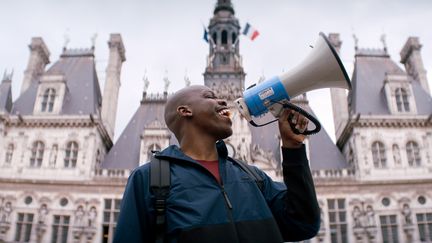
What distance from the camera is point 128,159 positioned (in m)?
27.6

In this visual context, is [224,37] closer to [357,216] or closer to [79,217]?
[357,216]

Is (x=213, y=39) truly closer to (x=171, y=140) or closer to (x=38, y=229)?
(x=171, y=140)

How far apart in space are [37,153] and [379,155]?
22.0 m

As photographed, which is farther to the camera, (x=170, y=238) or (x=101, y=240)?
(x=101, y=240)

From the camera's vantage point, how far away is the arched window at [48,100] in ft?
90.7

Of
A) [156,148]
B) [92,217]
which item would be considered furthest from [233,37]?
[92,217]

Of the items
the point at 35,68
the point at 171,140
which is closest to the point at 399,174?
the point at 171,140

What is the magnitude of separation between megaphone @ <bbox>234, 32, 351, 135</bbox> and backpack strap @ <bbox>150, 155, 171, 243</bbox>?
2.89 ft

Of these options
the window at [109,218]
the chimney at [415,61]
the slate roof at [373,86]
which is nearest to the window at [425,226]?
the slate roof at [373,86]

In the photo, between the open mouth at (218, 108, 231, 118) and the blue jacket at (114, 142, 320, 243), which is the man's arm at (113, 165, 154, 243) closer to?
the blue jacket at (114, 142, 320, 243)

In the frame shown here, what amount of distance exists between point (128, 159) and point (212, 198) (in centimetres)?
2544

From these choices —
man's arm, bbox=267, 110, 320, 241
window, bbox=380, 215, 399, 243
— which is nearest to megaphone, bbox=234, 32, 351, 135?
man's arm, bbox=267, 110, 320, 241

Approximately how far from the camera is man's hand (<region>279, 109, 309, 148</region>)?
3.18 m

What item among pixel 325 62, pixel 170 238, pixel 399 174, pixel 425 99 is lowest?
pixel 170 238
